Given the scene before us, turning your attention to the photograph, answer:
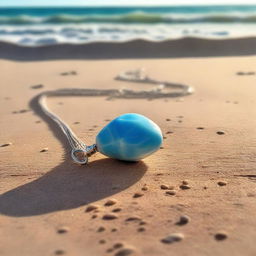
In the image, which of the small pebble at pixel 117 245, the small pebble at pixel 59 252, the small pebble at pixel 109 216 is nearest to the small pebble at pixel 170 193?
the small pebble at pixel 109 216

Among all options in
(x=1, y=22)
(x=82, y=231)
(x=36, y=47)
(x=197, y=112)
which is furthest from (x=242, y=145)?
(x=1, y=22)

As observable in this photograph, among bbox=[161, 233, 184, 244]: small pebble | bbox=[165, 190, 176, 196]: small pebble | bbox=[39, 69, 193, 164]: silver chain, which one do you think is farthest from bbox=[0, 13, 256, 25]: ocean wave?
bbox=[161, 233, 184, 244]: small pebble

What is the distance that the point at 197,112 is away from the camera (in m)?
3.36

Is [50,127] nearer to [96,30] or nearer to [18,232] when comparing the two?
[18,232]

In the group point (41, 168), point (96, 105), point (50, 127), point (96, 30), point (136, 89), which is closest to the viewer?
Result: point (41, 168)

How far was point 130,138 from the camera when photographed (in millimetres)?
2145

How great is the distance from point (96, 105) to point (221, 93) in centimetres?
112

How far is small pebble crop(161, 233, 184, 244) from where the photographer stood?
163cm

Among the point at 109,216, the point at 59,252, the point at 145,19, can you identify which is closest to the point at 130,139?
the point at 109,216

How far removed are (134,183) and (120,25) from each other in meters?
11.6

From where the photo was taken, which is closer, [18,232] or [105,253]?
[105,253]

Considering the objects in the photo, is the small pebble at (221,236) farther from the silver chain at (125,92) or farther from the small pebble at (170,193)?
the silver chain at (125,92)

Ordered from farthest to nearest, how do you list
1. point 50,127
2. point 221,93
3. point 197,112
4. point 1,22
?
point 1,22
point 221,93
point 197,112
point 50,127

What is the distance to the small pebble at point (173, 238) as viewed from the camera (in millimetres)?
1632
